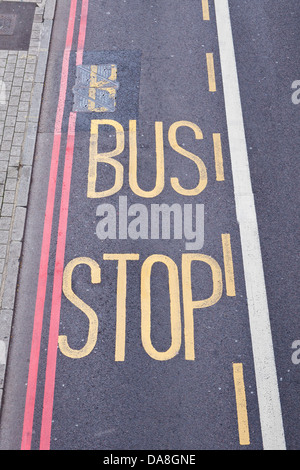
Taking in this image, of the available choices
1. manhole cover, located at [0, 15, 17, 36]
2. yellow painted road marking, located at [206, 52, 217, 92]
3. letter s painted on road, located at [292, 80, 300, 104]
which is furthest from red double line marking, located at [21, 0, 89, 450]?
letter s painted on road, located at [292, 80, 300, 104]

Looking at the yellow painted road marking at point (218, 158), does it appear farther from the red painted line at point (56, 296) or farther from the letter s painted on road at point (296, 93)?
the red painted line at point (56, 296)

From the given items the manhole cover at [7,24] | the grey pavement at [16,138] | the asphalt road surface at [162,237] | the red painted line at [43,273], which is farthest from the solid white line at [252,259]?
the manhole cover at [7,24]

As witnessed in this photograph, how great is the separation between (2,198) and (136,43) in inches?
157

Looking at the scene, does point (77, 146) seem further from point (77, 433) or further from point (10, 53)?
point (77, 433)

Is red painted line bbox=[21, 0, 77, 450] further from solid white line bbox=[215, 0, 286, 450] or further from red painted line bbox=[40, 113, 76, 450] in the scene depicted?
solid white line bbox=[215, 0, 286, 450]

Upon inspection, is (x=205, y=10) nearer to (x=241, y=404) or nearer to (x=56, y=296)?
(x=56, y=296)

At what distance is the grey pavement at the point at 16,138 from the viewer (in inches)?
271

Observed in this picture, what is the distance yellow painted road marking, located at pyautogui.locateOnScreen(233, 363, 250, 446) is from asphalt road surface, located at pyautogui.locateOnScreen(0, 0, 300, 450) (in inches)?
0.5

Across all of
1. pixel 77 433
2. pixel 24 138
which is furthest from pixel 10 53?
pixel 77 433

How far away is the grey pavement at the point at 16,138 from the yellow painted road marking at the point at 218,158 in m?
3.04

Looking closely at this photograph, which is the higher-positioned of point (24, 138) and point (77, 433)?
point (24, 138)

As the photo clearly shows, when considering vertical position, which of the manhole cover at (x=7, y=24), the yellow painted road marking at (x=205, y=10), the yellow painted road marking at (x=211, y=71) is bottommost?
the yellow painted road marking at (x=211, y=71)

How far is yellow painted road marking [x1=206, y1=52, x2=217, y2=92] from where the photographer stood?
28.2 feet
